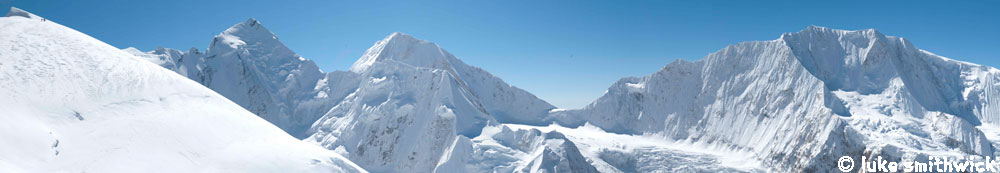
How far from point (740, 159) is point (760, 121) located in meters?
13.2

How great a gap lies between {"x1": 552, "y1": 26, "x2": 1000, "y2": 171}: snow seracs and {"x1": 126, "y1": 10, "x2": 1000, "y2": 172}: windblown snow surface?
37 centimetres

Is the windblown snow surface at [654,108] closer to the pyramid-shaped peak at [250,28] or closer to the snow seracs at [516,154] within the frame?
the snow seracs at [516,154]

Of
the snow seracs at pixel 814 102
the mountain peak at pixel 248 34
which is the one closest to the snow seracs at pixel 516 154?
the snow seracs at pixel 814 102

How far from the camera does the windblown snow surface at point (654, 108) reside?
113125mm

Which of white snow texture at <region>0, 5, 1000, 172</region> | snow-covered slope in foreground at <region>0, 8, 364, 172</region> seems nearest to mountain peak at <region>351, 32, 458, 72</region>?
white snow texture at <region>0, 5, 1000, 172</region>

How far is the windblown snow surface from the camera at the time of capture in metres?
113

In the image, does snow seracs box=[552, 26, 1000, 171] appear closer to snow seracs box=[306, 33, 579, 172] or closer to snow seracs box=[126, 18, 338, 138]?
snow seracs box=[306, 33, 579, 172]

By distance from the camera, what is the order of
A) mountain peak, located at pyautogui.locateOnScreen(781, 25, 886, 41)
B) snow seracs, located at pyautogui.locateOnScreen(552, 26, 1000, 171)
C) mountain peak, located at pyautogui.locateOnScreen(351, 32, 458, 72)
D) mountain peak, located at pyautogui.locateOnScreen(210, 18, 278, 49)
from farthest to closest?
mountain peak, located at pyautogui.locateOnScreen(351, 32, 458, 72)
mountain peak, located at pyautogui.locateOnScreen(210, 18, 278, 49)
mountain peak, located at pyautogui.locateOnScreen(781, 25, 886, 41)
snow seracs, located at pyautogui.locateOnScreen(552, 26, 1000, 171)

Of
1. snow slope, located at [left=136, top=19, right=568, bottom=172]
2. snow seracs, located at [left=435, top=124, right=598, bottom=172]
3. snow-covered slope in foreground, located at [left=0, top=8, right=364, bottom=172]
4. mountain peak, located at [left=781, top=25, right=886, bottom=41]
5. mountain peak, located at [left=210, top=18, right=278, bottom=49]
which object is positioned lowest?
snow-covered slope in foreground, located at [left=0, top=8, right=364, bottom=172]

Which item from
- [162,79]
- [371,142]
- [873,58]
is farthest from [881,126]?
[162,79]

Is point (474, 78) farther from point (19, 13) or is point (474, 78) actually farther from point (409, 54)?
point (19, 13)

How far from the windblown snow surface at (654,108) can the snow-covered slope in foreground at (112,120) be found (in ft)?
264

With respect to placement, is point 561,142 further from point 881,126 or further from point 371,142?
point 881,126

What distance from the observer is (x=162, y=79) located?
3122 cm
